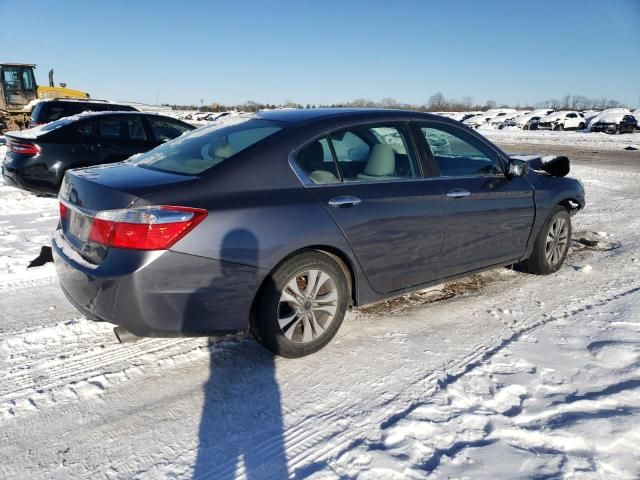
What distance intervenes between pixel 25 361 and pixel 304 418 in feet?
6.40

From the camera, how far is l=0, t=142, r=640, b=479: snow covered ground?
2369 millimetres

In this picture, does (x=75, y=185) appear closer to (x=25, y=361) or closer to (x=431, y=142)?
(x=25, y=361)

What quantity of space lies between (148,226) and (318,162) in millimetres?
1231

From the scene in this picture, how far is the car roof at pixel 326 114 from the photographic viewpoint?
3.65m

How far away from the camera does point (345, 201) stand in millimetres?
3363

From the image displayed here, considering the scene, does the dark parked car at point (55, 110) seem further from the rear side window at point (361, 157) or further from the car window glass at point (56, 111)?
the rear side window at point (361, 157)

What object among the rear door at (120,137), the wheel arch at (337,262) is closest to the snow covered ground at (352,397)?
the wheel arch at (337,262)

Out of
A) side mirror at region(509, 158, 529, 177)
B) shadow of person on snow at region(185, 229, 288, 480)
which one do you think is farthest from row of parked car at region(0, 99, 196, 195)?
side mirror at region(509, 158, 529, 177)

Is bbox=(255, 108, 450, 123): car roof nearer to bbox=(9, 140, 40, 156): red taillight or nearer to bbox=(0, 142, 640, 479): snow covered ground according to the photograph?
bbox=(0, 142, 640, 479): snow covered ground

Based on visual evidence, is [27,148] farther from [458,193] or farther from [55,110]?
[458,193]

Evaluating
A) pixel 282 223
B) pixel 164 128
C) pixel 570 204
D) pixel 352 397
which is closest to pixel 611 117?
pixel 164 128

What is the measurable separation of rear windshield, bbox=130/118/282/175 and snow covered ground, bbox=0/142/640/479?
1270 mm

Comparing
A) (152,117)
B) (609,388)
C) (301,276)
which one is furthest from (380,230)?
(152,117)

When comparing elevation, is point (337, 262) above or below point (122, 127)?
below
